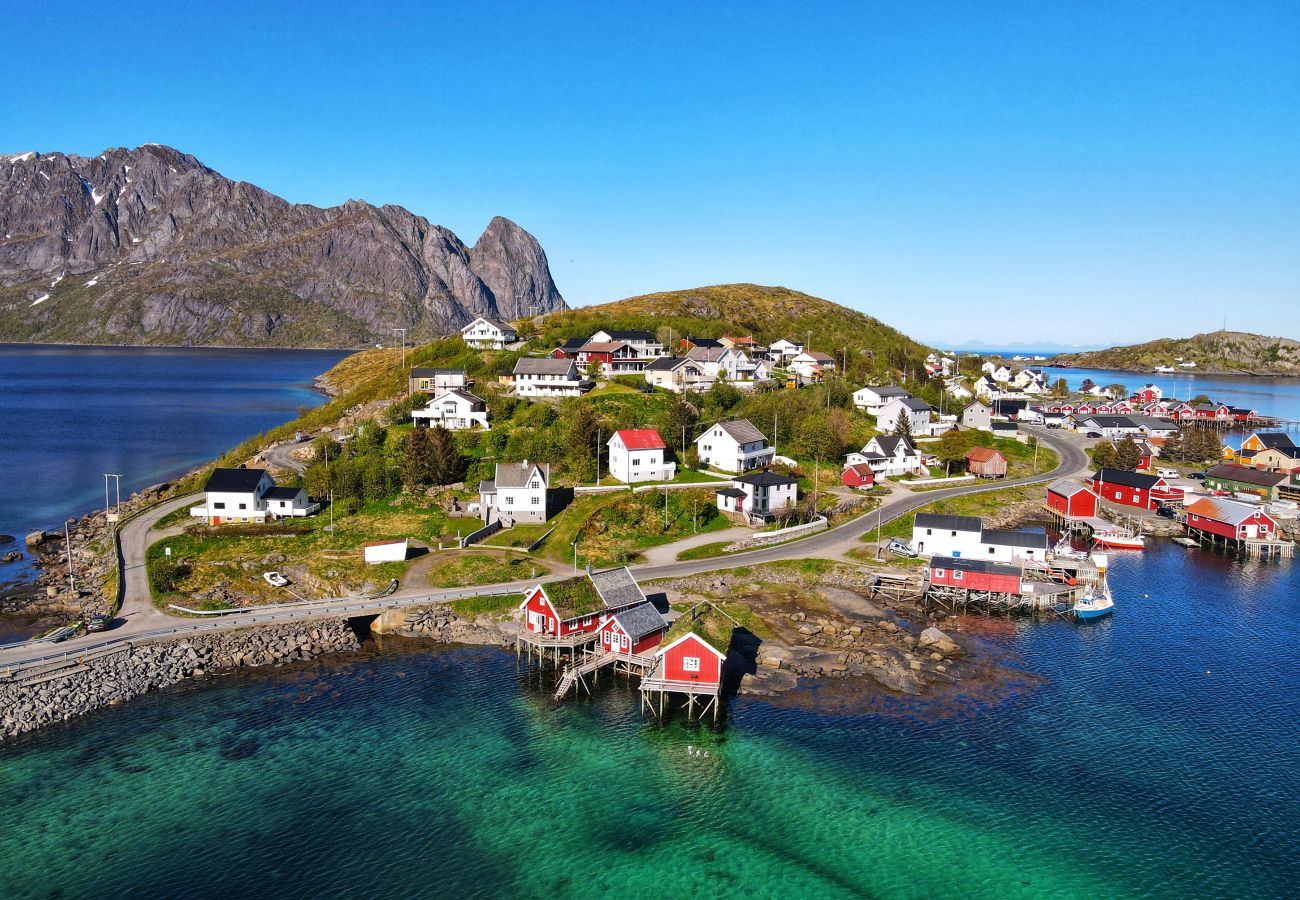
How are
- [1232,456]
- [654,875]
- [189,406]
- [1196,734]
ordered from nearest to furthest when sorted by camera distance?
[654,875] → [1196,734] → [1232,456] → [189,406]

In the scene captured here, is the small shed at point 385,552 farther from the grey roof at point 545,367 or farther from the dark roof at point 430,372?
the dark roof at point 430,372

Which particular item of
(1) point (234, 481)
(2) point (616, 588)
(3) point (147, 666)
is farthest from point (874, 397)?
(3) point (147, 666)

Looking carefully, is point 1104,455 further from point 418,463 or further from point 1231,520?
point 418,463

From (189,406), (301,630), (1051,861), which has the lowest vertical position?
(1051,861)

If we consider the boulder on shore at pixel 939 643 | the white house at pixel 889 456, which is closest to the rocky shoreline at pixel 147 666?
the boulder on shore at pixel 939 643

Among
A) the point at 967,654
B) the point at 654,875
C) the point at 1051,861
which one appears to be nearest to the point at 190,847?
the point at 654,875

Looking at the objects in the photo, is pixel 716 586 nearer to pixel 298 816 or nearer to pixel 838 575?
pixel 838 575

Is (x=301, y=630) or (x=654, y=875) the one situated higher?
(x=301, y=630)
